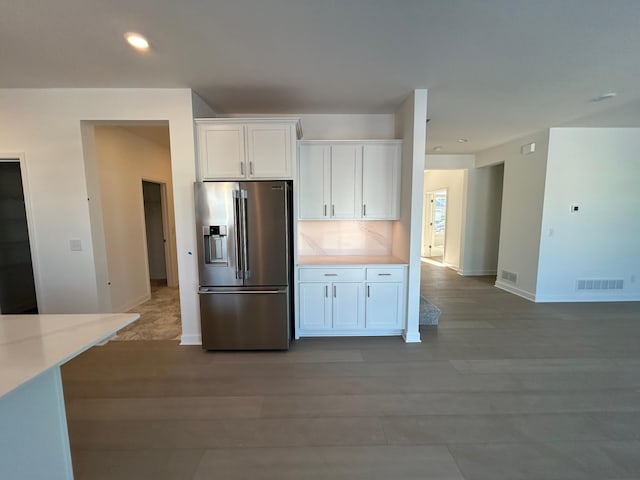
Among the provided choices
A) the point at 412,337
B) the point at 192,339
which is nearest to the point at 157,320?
the point at 192,339

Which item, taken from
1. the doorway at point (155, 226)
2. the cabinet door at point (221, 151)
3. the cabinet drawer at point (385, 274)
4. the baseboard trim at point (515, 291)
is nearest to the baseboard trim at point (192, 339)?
the cabinet door at point (221, 151)

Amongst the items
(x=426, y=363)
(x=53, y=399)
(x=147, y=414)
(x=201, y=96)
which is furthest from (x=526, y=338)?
(x=201, y=96)

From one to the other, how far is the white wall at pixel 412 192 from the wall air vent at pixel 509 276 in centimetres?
300

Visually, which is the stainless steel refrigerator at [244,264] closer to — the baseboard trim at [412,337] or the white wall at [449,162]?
the baseboard trim at [412,337]

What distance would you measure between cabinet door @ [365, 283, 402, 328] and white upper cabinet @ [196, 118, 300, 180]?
5.56 feet

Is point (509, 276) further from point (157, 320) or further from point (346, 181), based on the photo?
point (157, 320)

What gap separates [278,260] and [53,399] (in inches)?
73.0

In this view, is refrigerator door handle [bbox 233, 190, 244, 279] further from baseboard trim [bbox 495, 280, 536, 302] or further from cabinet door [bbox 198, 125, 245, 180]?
baseboard trim [bbox 495, 280, 536, 302]

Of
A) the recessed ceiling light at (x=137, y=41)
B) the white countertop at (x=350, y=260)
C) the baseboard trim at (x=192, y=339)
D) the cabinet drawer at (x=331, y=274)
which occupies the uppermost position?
the recessed ceiling light at (x=137, y=41)

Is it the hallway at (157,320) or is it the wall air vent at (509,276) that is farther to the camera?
the wall air vent at (509,276)

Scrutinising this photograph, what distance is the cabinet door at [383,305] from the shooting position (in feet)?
10.2

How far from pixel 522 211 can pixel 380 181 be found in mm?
3141

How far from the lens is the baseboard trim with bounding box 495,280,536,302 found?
4.45 metres

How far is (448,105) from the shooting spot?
325 centimetres
